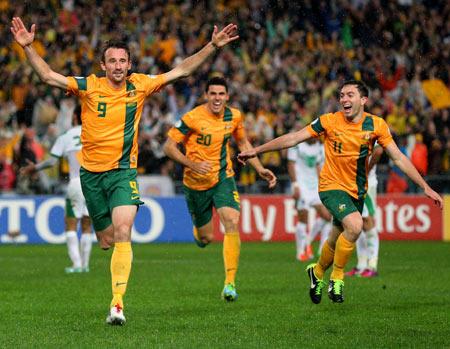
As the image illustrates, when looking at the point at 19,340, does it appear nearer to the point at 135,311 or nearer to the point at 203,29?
the point at 135,311

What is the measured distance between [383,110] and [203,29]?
19.6 ft

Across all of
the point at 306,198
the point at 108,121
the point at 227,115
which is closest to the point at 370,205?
the point at 306,198

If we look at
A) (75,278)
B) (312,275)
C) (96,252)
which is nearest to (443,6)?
(96,252)

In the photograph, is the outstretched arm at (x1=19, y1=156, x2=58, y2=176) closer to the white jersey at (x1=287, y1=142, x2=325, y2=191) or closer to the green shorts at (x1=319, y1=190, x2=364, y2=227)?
the white jersey at (x1=287, y1=142, x2=325, y2=191)

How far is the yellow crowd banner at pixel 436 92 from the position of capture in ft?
93.0

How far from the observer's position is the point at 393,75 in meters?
29.7

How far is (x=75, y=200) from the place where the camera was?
54.2 ft

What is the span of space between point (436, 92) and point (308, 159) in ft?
32.3

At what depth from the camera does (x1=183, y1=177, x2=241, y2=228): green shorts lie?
1293cm

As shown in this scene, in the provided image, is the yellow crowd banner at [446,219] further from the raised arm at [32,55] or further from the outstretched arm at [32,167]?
the raised arm at [32,55]

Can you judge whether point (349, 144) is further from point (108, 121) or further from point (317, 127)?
point (108, 121)

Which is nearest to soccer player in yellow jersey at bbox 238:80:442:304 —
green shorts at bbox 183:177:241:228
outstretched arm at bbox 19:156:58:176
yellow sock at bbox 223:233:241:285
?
yellow sock at bbox 223:233:241:285

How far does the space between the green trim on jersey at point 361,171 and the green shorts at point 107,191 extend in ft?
8.60

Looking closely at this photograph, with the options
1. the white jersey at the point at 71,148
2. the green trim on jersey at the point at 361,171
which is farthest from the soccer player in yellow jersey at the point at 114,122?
the white jersey at the point at 71,148
